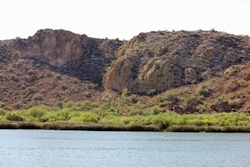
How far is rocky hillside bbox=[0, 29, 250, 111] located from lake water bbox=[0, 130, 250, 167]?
94.4 feet

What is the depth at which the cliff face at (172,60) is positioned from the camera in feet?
306

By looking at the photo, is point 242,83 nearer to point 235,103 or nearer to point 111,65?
point 235,103

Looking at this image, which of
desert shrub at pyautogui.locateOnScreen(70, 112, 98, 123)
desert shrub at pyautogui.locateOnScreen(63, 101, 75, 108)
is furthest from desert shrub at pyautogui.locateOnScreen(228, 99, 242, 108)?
desert shrub at pyautogui.locateOnScreen(63, 101, 75, 108)

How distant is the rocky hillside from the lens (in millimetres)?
93250

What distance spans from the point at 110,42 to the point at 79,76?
14.3 metres

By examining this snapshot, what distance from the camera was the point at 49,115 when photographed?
3120 inches

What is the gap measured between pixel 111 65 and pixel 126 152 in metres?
57.0

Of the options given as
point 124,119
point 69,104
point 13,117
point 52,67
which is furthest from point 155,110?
point 52,67

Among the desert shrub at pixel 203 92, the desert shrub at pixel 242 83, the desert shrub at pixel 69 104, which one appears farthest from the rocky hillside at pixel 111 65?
the desert shrub at pixel 69 104

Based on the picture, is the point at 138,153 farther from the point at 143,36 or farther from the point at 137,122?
the point at 143,36

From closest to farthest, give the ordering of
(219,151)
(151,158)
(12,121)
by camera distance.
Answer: (151,158) < (219,151) < (12,121)

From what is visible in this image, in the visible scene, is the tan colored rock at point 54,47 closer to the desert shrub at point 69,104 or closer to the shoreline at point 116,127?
the desert shrub at point 69,104

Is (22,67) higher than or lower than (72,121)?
higher

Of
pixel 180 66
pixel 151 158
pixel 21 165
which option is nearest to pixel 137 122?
pixel 180 66
